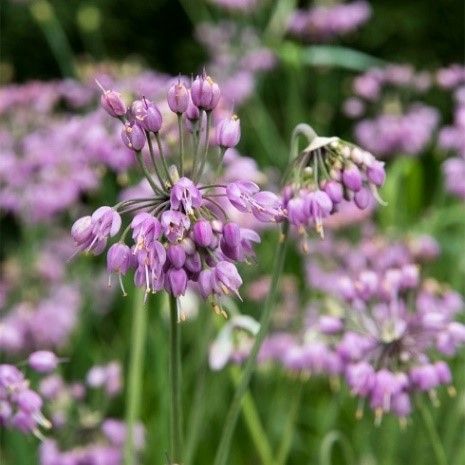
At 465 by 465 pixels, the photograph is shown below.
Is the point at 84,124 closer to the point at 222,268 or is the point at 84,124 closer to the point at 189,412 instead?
the point at 189,412

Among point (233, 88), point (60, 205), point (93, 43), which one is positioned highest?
point (93, 43)

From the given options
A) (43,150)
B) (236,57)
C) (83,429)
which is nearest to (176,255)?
(83,429)

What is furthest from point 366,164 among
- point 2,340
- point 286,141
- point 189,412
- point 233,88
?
point 286,141

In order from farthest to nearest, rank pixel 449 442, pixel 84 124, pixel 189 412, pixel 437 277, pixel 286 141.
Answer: pixel 286 141 → pixel 437 277 → pixel 189 412 → pixel 84 124 → pixel 449 442

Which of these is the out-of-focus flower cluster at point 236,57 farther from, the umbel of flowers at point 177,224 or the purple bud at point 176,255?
the purple bud at point 176,255

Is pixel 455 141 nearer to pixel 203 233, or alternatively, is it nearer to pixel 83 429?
pixel 83 429

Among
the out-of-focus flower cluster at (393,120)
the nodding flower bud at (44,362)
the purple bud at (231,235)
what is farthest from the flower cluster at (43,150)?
the purple bud at (231,235)
